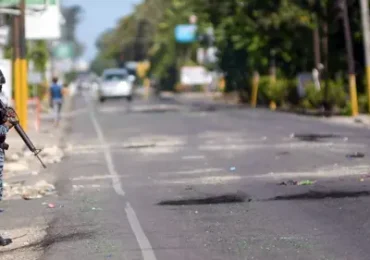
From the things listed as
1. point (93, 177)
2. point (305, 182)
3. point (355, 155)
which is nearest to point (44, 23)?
point (355, 155)

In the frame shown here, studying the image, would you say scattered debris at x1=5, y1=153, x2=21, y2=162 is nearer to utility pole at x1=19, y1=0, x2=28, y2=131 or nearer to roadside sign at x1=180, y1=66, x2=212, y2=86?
utility pole at x1=19, y1=0, x2=28, y2=131

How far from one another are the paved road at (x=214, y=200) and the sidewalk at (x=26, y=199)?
25 cm

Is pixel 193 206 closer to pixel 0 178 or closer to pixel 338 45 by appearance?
pixel 0 178

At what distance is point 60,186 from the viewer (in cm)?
1880

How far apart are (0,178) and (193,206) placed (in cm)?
360

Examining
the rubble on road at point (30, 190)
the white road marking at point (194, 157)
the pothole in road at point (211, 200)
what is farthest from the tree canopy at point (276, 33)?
the pothole in road at point (211, 200)

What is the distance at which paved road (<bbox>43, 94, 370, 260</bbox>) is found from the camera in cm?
1112

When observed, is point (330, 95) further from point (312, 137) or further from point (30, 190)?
point (30, 190)

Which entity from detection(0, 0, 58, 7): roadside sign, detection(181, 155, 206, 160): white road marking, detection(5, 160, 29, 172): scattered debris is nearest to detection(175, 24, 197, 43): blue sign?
detection(0, 0, 58, 7): roadside sign

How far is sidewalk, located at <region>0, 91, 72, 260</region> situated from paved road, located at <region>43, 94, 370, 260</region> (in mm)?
247

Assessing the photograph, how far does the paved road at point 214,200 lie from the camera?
438 inches

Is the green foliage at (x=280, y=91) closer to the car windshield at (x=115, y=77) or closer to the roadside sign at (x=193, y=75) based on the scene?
the car windshield at (x=115, y=77)

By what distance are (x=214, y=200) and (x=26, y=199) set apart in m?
3.45

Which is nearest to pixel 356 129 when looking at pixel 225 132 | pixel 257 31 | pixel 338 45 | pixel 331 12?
pixel 225 132
